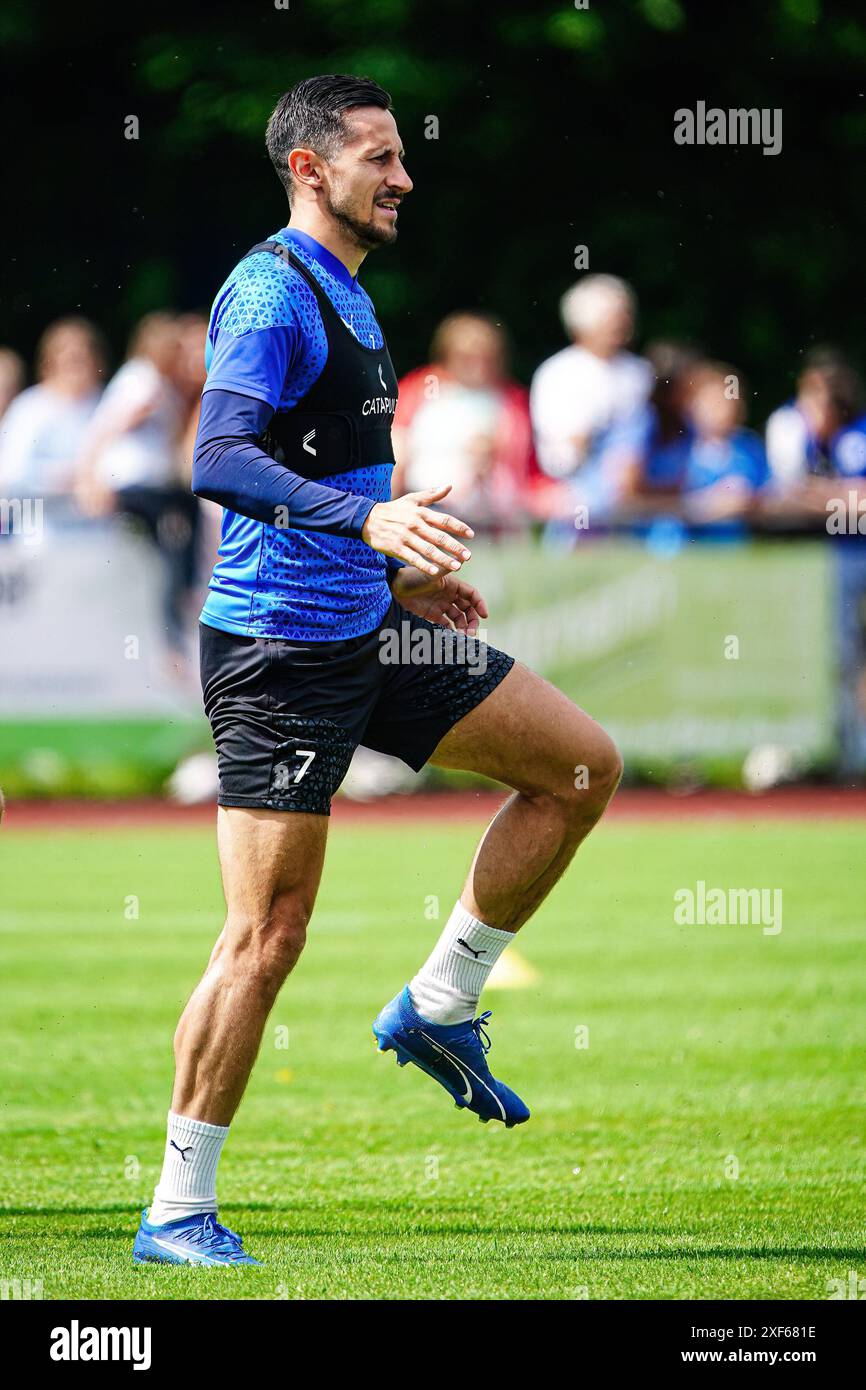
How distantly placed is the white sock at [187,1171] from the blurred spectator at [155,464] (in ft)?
31.4

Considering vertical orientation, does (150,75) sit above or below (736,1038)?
above

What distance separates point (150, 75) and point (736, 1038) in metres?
15.3

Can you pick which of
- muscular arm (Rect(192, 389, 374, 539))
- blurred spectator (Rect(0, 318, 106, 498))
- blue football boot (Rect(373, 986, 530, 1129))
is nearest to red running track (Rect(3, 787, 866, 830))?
blurred spectator (Rect(0, 318, 106, 498))

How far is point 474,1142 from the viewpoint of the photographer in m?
6.78

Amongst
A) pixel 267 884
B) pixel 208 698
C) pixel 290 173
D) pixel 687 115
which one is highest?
pixel 687 115

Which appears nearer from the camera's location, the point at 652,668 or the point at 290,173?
the point at 290,173

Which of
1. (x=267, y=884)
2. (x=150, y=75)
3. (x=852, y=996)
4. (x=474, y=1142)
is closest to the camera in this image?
(x=267, y=884)

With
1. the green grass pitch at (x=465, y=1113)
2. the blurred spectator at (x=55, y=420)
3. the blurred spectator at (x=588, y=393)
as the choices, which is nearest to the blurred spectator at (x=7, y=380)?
the blurred spectator at (x=55, y=420)

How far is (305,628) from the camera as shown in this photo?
213 inches

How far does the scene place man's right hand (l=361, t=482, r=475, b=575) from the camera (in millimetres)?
4863

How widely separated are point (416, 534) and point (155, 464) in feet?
33.8

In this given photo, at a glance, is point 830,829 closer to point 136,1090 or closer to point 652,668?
point 652,668

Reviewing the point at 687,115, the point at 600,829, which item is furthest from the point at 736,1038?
the point at 687,115

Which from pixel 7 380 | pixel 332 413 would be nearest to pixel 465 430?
pixel 7 380
